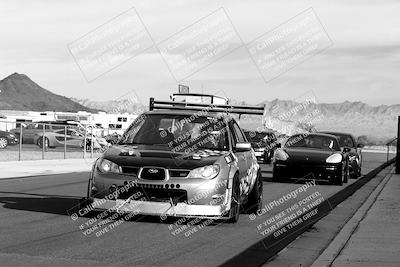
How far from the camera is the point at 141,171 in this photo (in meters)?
9.14

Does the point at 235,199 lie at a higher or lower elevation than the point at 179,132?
lower

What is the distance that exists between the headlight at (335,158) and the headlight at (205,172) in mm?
10321

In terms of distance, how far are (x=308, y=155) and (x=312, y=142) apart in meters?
1.87

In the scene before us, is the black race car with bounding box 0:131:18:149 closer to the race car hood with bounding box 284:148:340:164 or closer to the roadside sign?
the roadside sign

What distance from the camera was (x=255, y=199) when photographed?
11461 millimetres

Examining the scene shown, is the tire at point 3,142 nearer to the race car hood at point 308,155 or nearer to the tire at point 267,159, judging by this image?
the tire at point 267,159

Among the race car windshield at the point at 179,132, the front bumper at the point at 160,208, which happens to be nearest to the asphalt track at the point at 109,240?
the front bumper at the point at 160,208

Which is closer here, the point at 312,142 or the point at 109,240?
the point at 109,240

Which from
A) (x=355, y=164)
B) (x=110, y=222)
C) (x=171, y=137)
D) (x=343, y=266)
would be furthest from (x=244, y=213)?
(x=355, y=164)

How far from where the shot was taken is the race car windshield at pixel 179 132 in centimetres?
1028

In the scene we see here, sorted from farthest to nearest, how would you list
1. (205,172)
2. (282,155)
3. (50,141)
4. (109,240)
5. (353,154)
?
(50,141) → (353,154) → (282,155) → (205,172) → (109,240)

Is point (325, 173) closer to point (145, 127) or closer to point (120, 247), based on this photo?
point (145, 127)

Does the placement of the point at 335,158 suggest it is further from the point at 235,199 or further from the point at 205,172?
the point at 205,172

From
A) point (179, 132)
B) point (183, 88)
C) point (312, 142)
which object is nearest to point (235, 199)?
Result: point (179, 132)
